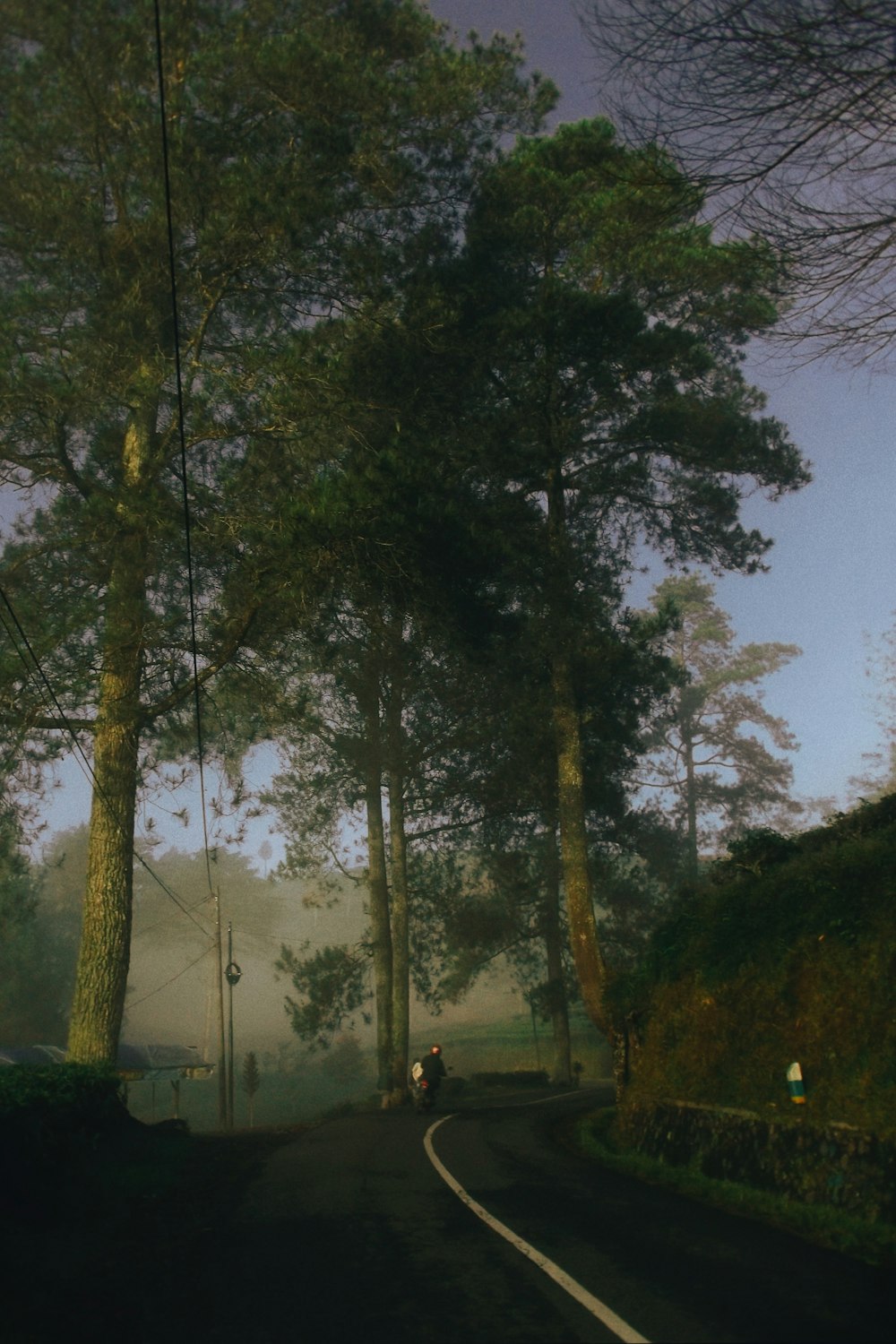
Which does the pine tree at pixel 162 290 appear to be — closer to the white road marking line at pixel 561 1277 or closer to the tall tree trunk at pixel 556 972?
the white road marking line at pixel 561 1277

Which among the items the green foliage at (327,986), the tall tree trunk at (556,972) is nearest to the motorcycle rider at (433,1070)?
the green foliage at (327,986)

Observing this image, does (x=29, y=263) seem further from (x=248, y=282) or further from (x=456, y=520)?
(x=456, y=520)

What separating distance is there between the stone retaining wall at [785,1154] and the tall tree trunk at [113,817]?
8.63m

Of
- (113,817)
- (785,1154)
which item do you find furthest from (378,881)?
(785,1154)

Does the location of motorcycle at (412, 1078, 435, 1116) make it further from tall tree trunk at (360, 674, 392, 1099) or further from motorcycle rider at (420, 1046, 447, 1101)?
tall tree trunk at (360, 674, 392, 1099)

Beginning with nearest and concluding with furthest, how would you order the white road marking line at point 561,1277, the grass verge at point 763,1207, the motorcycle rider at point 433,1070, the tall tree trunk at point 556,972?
1. the white road marking line at point 561,1277
2. the grass verge at point 763,1207
3. the motorcycle rider at point 433,1070
4. the tall tree trunk at point 556,972

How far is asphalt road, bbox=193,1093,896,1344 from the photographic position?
5.22 meters

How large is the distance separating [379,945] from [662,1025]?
1983 centimetres

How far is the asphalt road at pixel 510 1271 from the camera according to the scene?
522cm

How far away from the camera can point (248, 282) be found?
16.8 metres

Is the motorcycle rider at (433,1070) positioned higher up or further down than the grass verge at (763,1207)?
further down

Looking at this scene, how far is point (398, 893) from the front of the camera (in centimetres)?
3130

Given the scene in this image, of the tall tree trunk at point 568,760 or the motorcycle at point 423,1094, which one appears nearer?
the tall tree trunk at point 568,760

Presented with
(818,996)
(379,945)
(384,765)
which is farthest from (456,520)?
(379,945)
